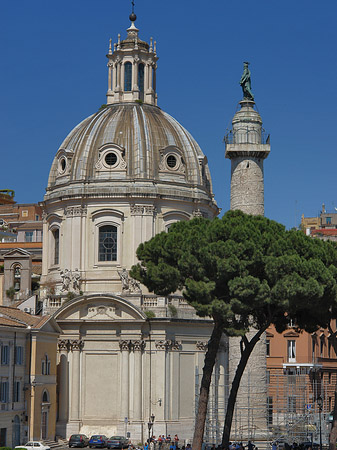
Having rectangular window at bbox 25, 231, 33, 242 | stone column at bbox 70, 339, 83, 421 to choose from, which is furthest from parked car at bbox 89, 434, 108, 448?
rectangular window at bbox 25, 231, 33, 242

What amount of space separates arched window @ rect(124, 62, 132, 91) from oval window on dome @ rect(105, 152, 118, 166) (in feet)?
21.9

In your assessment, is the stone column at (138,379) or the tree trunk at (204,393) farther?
the stone column at (138,379)

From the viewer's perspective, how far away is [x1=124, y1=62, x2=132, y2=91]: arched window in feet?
265

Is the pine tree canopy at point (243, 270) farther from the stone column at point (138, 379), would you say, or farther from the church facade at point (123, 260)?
the church facade at point (123, 260)

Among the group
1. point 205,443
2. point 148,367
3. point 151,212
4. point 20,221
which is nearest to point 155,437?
point 148,367

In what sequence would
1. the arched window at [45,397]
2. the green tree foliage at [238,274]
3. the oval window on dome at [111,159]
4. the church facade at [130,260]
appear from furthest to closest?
the oval window on dome at [111,159] → the church facade at [130,260] → the arched window at [45,397] → the green tree foliage at [238,274]

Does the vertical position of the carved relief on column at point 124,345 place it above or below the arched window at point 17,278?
below

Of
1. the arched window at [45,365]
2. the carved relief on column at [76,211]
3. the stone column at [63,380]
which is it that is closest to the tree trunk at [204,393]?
the arched window at [45,365]

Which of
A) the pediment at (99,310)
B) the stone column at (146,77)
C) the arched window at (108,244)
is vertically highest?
the stone column at (146,77)

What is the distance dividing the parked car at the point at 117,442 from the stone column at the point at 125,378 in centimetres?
313

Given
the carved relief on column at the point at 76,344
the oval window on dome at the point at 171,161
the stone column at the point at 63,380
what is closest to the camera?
the stone column at the point at 63,380

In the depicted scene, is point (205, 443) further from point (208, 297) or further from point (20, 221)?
point (20, 221)

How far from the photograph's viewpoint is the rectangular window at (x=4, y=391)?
62516 mm

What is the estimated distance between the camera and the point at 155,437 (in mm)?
69312
